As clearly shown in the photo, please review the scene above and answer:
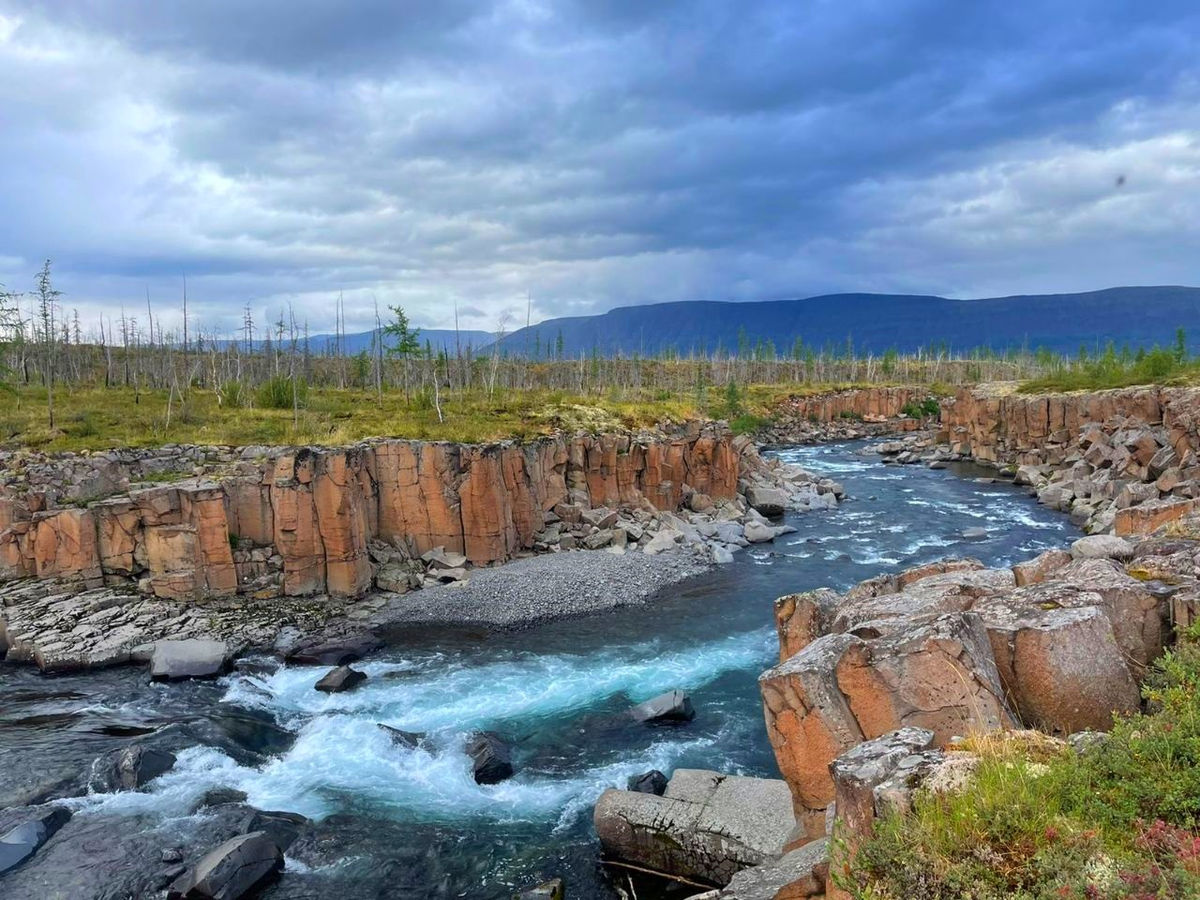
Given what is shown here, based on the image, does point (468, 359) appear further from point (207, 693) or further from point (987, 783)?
point (987, 783)

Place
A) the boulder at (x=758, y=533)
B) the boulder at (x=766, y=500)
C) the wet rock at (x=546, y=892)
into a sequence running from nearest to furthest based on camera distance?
1. the wet rock at (x=546, y=892)
2. the boulder at (x=758, y=533)
3. the boulder at (x=766, y=500)

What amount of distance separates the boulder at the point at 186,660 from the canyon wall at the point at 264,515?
578 centimetres

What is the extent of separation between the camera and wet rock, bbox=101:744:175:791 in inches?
751

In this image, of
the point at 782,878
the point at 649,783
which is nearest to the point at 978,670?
the point at 782,878

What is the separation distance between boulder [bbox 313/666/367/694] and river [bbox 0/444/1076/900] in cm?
43

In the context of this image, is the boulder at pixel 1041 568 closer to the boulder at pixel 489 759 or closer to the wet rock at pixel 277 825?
the boulder at pixel 489 759

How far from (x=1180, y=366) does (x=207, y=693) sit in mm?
100858

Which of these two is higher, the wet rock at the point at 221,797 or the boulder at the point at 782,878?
the boulder at the point at 782,878

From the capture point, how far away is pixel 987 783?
739 cm

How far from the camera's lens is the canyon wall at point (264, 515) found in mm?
32312

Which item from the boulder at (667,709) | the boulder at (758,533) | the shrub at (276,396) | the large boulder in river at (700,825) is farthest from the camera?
the shrub at (276,396)

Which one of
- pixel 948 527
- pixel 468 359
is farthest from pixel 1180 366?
pixel 468 359

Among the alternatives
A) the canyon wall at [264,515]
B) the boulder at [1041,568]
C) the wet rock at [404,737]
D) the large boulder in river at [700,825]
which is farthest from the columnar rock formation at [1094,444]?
the canyon wall at [264,515]

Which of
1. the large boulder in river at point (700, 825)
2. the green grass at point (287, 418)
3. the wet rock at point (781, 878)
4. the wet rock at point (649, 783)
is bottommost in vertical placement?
the wet rock at point (649, 783)
